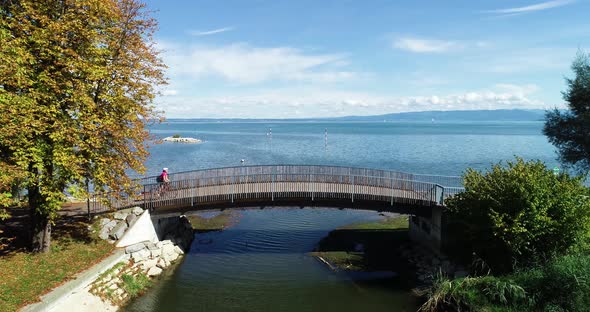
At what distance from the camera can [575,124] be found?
1249 inches

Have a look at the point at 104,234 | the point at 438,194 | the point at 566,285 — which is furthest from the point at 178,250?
the point at 566,285

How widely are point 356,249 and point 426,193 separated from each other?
6.49m

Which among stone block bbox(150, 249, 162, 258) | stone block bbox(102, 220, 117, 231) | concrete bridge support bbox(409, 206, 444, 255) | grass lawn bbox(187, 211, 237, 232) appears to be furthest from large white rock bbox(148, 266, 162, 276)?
concrete bridge support bbox(409, 206, 444, 255)

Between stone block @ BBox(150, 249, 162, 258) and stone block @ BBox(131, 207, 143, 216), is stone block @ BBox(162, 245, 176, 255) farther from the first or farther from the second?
stone block @ BBox(131, 207, 143, 216)

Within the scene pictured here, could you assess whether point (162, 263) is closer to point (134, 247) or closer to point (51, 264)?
point (134, 247)

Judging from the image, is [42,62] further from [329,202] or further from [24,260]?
[329,202]

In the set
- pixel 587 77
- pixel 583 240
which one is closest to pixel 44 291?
pixel 583 240

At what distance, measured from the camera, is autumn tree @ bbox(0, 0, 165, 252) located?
57.7ft

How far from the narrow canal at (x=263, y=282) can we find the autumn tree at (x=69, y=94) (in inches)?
266

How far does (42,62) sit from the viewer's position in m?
19.3

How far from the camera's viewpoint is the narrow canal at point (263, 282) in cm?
2119

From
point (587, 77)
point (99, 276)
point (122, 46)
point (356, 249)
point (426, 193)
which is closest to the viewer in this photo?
point (99, 276)

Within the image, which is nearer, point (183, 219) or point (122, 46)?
point (122, 46)

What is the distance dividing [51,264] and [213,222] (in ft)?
58.9
